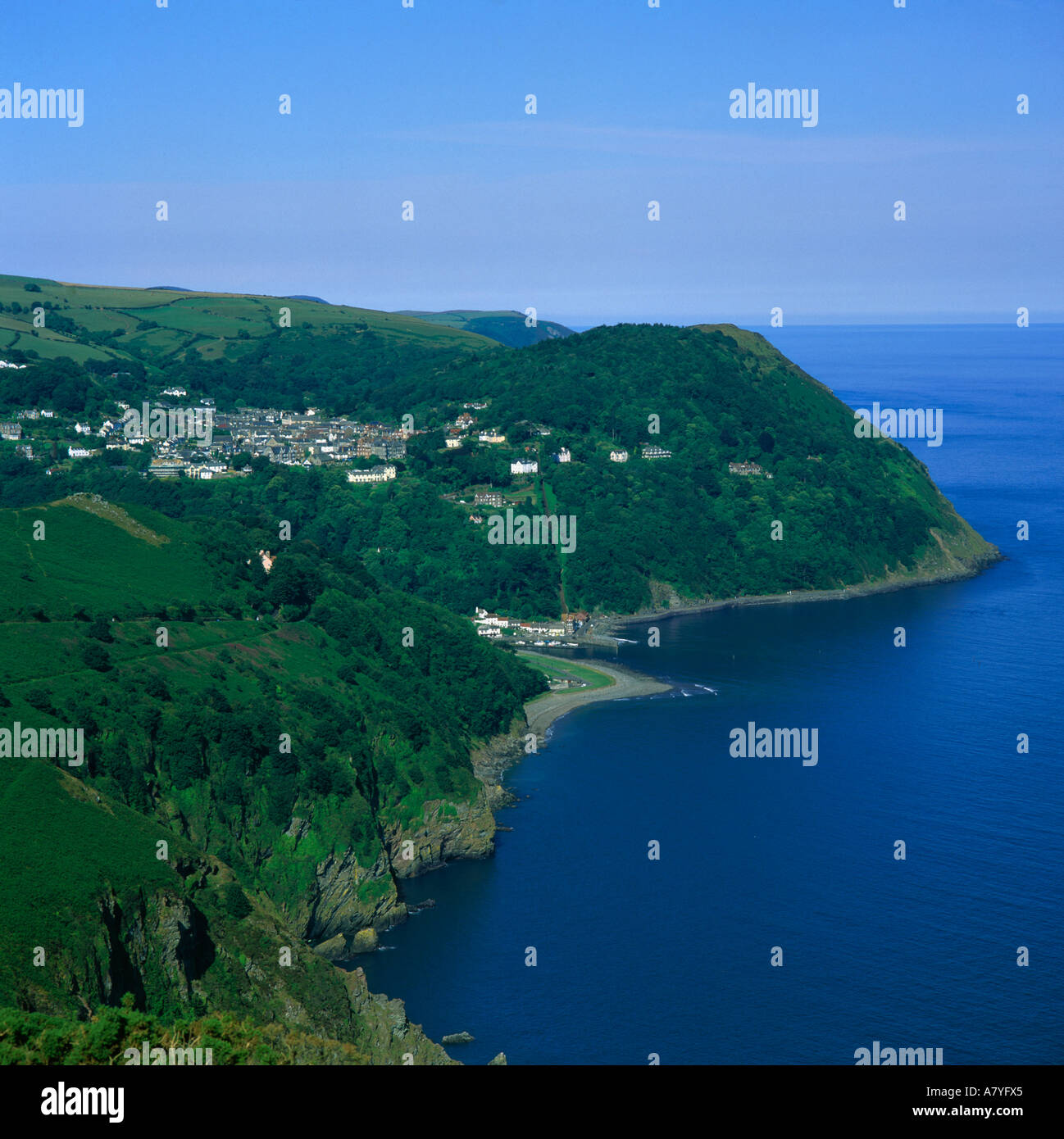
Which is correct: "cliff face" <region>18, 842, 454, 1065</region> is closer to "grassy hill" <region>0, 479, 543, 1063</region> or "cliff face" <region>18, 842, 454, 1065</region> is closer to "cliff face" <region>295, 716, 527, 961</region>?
"grassy hill" <region>0, 479, 543, 1063</region>

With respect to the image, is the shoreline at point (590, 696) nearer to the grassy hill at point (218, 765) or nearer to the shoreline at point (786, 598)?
the grassy hill at point (218, 765)

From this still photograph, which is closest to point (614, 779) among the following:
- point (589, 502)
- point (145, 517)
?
point (145, 517)

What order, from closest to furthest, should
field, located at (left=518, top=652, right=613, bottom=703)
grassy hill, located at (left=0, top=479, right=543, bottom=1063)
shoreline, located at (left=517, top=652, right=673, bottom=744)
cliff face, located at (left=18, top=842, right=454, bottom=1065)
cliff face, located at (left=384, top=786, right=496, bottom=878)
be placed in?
cliff face, located at (left=18, top=842, right=454, bottom=1065)
grassy hill, located at (left=0, top=479, right=543, bottom=1063)
cliff face, located at (left=384, top=786, right=496, bottom=878)
shoreline, located at (left=517, top=652, right=673, bottom=744)
field, located at (left=518, top=652, right=613, bottom=703)

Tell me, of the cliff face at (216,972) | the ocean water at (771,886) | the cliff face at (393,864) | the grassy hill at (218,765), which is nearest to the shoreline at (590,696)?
the ocean water at (771,886)

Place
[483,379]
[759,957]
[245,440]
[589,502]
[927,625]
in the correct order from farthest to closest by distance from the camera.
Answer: [483,379] → [245,440] → [589,502] → [927,625] → [759,957]

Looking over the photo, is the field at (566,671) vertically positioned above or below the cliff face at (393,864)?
above

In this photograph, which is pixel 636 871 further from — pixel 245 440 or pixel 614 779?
pixel 245 440

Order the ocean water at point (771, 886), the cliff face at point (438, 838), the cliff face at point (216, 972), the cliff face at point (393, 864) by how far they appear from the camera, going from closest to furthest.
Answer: the cliff face at point (216, 972) < the ocean water at point (771, 886) < the cliff face at point (393, 864) < the cliff face at point (438, 838)

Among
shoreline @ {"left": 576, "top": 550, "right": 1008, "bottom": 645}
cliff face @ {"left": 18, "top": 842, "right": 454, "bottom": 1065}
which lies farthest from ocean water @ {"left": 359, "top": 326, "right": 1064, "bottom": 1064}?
shoreline @ {"left": 576, "top": 550, "right": 1008, "bottom": 645}

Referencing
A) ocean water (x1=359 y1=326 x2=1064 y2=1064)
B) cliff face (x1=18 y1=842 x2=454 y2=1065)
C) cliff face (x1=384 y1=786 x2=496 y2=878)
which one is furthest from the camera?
cliff face (x1=384 y1=786 x2=496 y2=878)
